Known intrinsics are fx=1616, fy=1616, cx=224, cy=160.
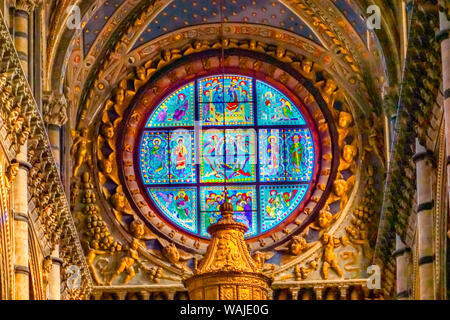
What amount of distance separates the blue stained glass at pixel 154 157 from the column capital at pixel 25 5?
8463 mm

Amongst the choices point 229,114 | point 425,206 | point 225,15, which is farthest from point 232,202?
point 425,206

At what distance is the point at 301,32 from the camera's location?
3653cm

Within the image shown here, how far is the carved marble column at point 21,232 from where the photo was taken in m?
26.3

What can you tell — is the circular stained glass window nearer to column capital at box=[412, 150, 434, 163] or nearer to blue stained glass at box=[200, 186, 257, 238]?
blue stained glass at box=[200, 186, 257, 238]

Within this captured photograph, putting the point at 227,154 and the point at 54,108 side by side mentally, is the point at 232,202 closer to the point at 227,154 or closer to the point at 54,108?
the point at 227,154

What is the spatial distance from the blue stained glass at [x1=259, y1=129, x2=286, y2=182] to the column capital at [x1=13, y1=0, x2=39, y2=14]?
9464 mm

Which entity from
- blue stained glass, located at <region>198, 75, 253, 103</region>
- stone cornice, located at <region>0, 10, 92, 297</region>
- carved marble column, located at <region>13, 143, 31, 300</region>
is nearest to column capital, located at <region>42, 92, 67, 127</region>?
stone cornice, located at <region>0, 10, 92, 297</region>

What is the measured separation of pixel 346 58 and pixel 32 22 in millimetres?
8965

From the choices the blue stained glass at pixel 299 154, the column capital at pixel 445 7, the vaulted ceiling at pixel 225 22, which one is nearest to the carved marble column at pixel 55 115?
the vaulted ceiling at pixel 225 22

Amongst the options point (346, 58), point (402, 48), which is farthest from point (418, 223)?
point (346, 58)

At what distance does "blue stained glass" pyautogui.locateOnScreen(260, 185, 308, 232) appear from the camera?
3628cm

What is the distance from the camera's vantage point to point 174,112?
37250 millimetres

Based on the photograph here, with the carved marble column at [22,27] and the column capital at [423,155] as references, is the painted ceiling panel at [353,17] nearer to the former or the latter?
the column capital at [423,155]

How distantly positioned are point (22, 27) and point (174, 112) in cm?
917
